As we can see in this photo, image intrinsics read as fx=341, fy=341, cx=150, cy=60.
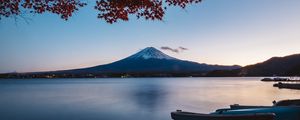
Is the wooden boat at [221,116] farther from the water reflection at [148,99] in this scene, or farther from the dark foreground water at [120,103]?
the water reflection at [148,99]

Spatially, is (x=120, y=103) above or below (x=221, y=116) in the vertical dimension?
below

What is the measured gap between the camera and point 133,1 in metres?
5.69

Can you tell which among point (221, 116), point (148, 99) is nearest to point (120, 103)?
point (148, 99)

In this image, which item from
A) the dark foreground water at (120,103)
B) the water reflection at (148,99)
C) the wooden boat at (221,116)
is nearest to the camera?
the wooden boat at (221,116)

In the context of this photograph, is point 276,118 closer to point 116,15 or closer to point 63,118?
point 116,15

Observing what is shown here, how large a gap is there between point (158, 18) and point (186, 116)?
6704 millimetres

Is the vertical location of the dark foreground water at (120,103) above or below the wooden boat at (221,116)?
below

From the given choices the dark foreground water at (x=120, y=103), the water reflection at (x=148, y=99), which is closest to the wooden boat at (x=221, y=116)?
the dark foreground water at (x=120, y=103)

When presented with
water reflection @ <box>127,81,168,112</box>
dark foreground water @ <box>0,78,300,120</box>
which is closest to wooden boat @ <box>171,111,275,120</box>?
dark foreground water @ <box>0,78,300,120</box>

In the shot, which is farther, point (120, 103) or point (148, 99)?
point (148, 99)

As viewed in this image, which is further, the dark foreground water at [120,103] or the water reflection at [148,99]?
the water reflection at [148,99]

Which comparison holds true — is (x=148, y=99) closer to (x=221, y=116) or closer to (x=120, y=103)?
(x=120, y=103)

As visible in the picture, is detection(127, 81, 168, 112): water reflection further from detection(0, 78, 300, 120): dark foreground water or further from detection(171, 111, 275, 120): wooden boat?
detection(171, 111, 275, 120): wooden boat

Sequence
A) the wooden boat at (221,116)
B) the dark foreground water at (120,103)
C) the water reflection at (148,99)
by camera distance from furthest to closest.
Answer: the water reflection at (148,99)
the dark foreground water at (120,103)
the wooden boat at (221,116)
